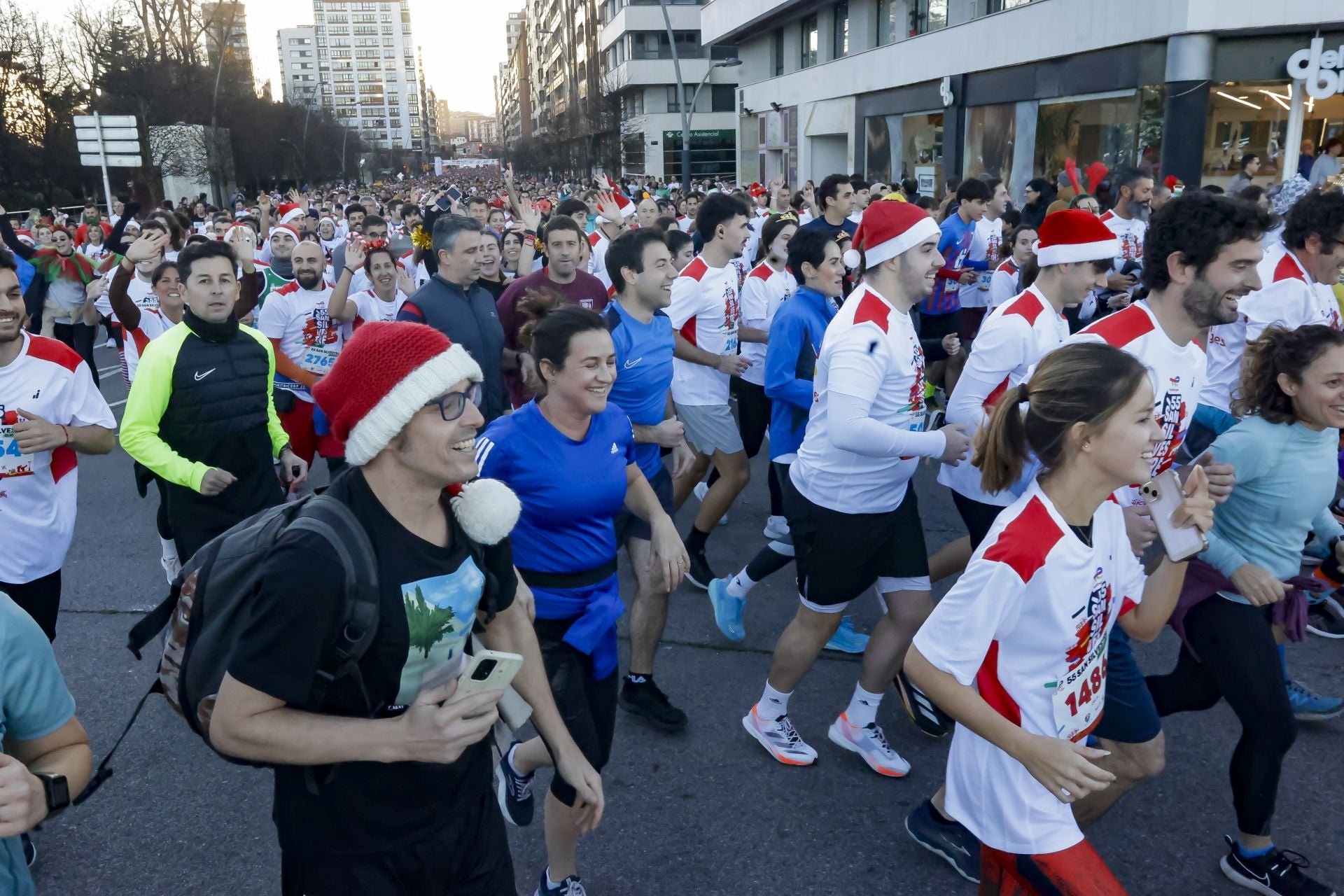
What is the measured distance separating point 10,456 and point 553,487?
6.83 feet

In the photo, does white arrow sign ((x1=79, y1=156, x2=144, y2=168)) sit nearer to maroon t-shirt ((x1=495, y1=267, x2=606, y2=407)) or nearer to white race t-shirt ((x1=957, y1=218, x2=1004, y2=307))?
maroon t-shirt ((x1=495, y1=267, x2=606, y2=407))

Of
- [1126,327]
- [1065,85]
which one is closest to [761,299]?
[1126,327]

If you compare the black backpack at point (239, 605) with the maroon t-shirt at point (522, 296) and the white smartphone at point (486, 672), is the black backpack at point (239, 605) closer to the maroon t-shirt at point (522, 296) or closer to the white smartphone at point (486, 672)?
the white smartphone at point (486, 672)

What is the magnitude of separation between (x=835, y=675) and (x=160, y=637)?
11.2ft

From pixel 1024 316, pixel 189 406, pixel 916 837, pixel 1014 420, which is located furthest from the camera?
pixel 189 406

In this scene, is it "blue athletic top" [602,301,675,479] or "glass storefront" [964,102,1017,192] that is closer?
"blue athletic top" [602,301,675,479]

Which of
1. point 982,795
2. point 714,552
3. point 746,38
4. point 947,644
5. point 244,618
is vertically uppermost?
point 746,38

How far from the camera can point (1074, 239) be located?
4.09 m

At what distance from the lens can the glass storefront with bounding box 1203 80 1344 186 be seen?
59.6ft

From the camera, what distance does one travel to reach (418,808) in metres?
2.09

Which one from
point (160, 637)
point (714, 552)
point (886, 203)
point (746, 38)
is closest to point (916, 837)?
point (886, 203)

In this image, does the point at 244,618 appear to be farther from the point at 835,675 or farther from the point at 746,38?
the point at 746,38

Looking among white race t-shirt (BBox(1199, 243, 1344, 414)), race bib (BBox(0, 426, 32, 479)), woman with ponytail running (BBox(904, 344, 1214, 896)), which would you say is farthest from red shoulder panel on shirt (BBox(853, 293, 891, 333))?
race bib (BBox(0, 426, 32, 479))

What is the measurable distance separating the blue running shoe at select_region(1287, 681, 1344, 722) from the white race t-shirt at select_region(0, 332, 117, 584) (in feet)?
16.0
